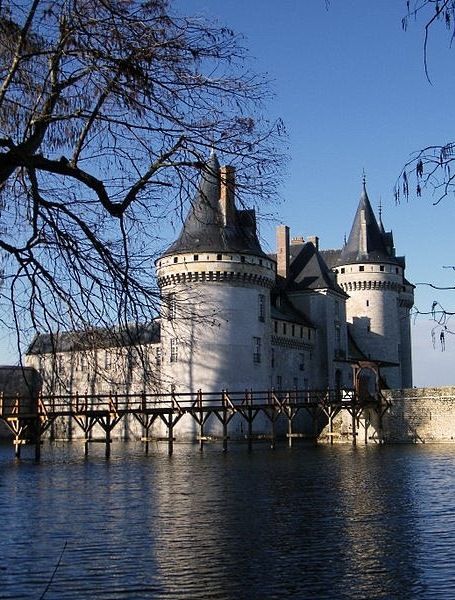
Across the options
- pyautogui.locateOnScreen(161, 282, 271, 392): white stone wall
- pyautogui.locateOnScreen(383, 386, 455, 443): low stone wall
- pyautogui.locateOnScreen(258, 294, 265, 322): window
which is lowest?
pyautogui.locateOnScreen(383, 386, 455, 443): low stone wall

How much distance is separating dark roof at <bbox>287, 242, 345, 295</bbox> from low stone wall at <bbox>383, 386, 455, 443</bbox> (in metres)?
12.1

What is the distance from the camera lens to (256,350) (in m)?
46.3

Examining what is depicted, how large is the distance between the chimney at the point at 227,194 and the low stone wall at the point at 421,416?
37.6m

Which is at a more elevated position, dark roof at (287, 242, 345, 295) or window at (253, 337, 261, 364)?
dark roof at (287, 242, 345, 295)

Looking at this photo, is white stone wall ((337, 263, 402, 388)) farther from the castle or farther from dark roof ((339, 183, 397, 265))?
dark roof ((339, 183, 397, 265))

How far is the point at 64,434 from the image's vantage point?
5434 cm

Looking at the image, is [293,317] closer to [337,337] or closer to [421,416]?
[337,337]

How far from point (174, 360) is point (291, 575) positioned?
35.8 meters

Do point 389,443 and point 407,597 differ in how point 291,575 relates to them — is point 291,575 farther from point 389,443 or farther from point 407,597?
point 389,443

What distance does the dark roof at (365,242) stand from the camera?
5722 centimetres

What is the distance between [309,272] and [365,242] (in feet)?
17.4

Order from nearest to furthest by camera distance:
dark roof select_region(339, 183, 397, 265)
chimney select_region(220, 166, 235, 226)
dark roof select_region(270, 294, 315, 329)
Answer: chimney select_region(220, 166, 235, 226)
dark roof select_region(270, 294, 315, 329)
dark roof select_region(339, 183, 397, 265)

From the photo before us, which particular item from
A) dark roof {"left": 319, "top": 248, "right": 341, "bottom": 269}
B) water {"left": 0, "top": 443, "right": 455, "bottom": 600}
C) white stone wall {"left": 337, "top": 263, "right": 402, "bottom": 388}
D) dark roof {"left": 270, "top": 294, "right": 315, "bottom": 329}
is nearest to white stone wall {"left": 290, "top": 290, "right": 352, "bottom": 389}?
dark roof {"left": 270, "top": 294, "right": 315, "bottom": 329}

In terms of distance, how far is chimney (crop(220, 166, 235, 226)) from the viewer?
5.82 metres
